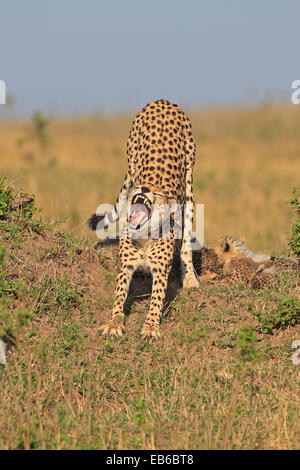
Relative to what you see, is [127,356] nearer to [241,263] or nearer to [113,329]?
[113,329]

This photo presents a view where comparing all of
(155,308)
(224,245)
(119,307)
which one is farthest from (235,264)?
(119,307)

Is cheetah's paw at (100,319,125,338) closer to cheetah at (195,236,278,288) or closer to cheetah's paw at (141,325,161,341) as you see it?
cheetah's paw at (141,325,161,341)

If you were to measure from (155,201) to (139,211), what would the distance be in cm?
22

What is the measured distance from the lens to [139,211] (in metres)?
5.21

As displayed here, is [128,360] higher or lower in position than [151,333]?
lower

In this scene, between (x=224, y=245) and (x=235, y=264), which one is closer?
(x=235, y=264)

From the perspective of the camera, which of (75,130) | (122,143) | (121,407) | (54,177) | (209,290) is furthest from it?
(75,130)

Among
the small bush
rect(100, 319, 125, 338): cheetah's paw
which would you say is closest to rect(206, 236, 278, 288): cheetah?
the small bush

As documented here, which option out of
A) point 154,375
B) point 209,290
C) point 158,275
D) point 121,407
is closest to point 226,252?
point 209,290

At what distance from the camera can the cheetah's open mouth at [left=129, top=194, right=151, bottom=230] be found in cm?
520

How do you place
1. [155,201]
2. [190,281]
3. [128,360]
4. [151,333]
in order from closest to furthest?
[128,360]
[151,333]
[155,201]
[190,281]

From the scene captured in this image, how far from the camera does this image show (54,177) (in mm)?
12141

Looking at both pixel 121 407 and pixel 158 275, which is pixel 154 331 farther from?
pixel 121 407
